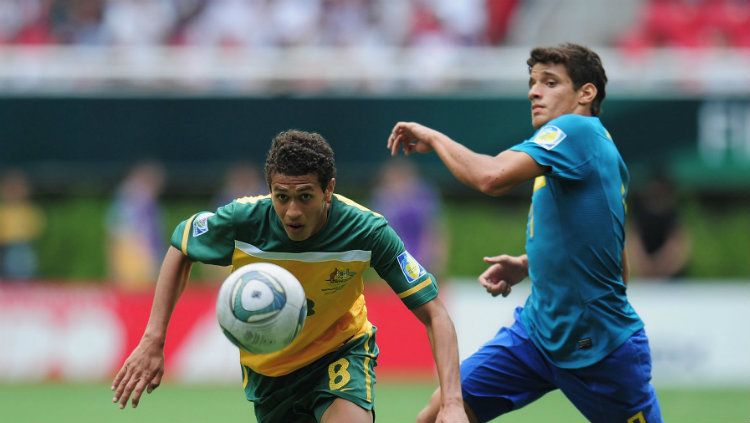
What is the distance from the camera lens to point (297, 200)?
5.42 meters

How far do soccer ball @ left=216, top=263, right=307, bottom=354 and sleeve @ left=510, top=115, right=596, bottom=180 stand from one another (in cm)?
129

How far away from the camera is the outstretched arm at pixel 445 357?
17.4ft

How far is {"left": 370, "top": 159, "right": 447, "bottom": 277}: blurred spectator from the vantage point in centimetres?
1436

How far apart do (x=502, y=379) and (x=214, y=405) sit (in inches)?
221

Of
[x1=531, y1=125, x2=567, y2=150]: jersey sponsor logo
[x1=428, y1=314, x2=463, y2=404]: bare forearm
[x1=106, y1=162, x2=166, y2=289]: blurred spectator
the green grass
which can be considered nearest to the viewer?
[x1=428, y1=314, x2=463, y2=404]: bare forearm

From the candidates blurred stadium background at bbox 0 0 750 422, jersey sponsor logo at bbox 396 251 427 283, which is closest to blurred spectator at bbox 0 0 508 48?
blurred stadium background at bbox 0 0 750 422

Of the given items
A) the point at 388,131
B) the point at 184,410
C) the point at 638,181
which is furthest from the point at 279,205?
the point at 638,181

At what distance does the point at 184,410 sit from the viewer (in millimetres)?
10883

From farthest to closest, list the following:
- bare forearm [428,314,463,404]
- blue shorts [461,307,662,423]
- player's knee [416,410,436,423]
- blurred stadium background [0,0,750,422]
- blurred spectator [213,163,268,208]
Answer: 1. blurred spectator [213,163,268,208]
2. blurred stadium background [0,0,750,422]
3. player's knee [416,410,436,423]
4. blue shorts [461,307,662,423]
5. bare forearm [428,314,463,404]

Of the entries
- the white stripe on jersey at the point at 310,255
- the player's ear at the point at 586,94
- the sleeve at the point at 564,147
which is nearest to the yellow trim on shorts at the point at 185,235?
the white stripe on jersey at the point at 310,255

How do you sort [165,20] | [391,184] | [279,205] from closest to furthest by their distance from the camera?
1. [279,205]
2. [391,184]
3. [165,20]

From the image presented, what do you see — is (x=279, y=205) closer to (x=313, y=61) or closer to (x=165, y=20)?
(x=313, y=61)

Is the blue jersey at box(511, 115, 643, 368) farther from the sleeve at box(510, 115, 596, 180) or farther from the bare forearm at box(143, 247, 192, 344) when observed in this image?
the bare forearm at box(143, 247, 192, 344)

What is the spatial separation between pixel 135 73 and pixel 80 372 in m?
4.50
